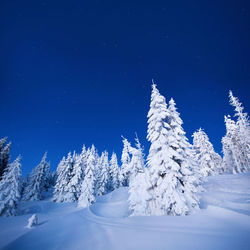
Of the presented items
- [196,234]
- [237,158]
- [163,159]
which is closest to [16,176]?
[163,159]

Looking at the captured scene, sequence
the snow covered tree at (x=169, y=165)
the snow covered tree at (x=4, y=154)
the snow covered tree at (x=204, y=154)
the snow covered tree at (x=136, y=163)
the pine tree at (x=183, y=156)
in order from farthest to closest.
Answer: the snow covered tree at (x=204, y=154), the snow covered tree at (x=4, y=154), the snow covered tree at (x=136, y=163), the pine tree at (x=183, y=156), the snow covered tree at (x=169, y=165)

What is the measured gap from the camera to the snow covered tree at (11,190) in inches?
910

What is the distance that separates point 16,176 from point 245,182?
40.6 metres

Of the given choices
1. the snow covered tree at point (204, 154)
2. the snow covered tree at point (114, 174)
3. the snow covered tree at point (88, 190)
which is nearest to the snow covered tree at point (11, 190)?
the snow covered tree at point (88, 190)

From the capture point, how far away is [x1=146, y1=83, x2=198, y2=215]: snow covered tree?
1175 cm

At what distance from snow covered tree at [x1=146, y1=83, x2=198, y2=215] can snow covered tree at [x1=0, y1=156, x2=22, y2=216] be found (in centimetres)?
2466

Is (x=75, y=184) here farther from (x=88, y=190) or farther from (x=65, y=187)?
(x=88, y=190)

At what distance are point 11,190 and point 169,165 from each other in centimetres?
2901

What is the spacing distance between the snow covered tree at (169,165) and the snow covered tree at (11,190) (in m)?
24.7

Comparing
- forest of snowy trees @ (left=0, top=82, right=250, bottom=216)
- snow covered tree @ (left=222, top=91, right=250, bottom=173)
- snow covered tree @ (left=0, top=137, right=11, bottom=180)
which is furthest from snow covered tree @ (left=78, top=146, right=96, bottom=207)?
snow covered tree @ (left=222, top=91, right=250, bottom=173)

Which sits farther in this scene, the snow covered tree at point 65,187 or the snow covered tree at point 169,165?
the snow covered tree at point 65,187

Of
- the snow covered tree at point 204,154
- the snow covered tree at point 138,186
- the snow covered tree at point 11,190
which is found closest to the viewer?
the snow covered tree at point 138,186

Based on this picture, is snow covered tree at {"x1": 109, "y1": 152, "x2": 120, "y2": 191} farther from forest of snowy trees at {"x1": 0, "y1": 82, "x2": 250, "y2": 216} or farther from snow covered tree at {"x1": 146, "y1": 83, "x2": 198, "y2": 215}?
snow covered tree at {"x1": 146, "y1": 83, "x2": 198, "y2": 215}

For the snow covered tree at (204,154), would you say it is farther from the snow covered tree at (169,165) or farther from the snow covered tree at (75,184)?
the snow covered tree at (75,184)
